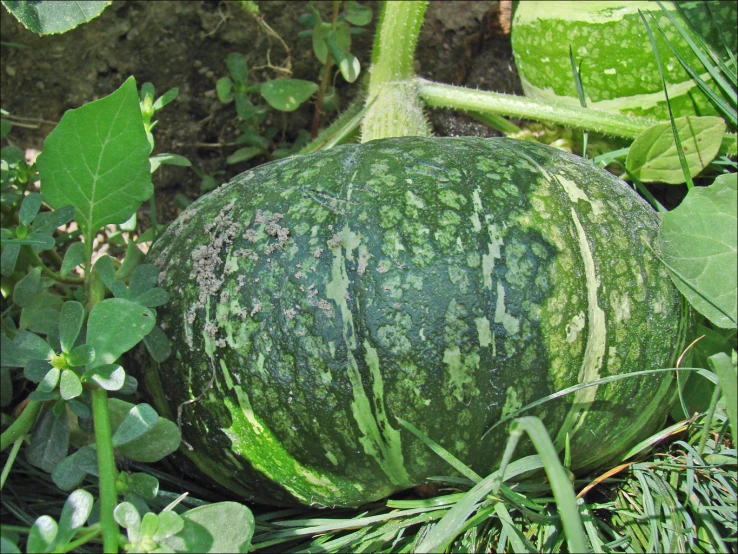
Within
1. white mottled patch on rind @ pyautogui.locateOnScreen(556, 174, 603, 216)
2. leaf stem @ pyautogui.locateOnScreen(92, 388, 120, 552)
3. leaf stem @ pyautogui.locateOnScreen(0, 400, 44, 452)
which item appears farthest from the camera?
white mottled patch on rind @ pyautogui.locateOnScreen(556, 174, 603, 216)

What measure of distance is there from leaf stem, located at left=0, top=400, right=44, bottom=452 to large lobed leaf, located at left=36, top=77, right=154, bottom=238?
1.11 ft

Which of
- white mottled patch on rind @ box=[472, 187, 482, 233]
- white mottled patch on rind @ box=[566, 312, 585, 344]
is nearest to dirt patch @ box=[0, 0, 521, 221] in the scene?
white mottled patch on rind @ box=[472, 187, 482, 233]

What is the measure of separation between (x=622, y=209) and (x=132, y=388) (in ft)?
3.38


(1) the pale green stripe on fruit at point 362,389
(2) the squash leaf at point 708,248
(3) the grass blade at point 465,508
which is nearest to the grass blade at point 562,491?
(3) the grass blade at point 465,508

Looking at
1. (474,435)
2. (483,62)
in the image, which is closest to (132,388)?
(474,435)

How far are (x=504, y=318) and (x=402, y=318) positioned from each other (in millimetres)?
184

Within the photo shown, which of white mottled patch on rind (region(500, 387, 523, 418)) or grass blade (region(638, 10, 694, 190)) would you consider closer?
white mottled patch on rind (region(500, 387, 523, 418))

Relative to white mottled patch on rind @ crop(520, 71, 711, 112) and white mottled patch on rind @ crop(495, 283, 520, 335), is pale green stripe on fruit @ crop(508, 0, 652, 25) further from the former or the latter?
white mottled patch on rind @ crop(495, 283, 520, 335)

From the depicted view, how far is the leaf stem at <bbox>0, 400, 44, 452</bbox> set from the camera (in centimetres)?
118

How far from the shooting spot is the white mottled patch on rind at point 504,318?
1255 mm

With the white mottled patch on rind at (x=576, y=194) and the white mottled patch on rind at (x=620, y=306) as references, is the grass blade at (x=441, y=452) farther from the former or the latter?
the white mottled patch on rind at (x=576, y=194)

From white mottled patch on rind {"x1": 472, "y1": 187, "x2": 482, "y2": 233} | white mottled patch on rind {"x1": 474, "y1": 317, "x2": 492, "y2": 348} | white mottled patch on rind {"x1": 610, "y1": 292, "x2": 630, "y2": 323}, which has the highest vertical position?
white mottled patch on rind {"x1": 472, "y1": 187, "x2": 482, "y2": 233}

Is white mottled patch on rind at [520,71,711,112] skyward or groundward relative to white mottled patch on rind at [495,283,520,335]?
skyward

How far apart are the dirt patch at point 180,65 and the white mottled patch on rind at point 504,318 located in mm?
1195
